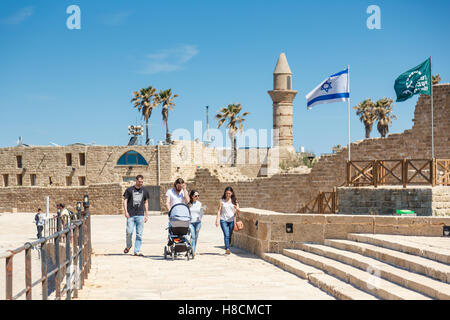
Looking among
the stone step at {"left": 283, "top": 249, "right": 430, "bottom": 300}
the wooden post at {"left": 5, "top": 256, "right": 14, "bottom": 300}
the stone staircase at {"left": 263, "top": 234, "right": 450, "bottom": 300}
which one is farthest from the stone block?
the wooden post at {"left": 5, "top": 256, "right": 14, "bottom": 300}

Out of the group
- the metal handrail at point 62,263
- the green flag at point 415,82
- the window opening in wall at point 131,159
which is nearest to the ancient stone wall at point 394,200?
the green flag at point 415,82

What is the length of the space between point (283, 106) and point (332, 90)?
66.4 ft

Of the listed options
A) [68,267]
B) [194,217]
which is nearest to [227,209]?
[194,217]

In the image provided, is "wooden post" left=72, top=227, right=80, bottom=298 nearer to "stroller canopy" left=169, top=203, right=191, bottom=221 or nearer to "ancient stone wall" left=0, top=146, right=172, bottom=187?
"stroller canopy" left=169, top=203, right=191, bottom=221

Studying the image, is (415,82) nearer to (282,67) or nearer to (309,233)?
(309,233)

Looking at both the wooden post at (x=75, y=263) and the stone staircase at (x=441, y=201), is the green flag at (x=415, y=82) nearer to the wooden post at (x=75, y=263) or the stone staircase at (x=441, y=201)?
the stone staircase at (x=441, y=201)

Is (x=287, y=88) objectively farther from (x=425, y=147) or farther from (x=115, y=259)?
(x=115, y=259)

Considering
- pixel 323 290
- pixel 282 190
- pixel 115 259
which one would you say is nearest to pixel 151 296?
pixel 323 290

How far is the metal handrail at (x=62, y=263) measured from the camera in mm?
4129

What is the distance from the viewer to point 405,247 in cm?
816

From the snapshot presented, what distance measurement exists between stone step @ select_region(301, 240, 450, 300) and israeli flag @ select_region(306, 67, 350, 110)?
10.7 meters

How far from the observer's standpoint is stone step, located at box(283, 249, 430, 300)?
614 centimetres

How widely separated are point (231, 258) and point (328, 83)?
1097 cm

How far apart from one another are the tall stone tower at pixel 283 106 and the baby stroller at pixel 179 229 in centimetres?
2994
